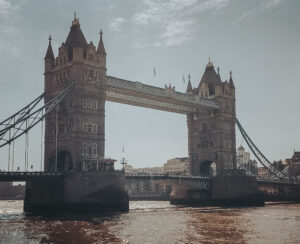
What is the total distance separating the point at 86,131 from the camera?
3019 inches

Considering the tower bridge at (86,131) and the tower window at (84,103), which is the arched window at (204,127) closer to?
the tower bridge at (86,131)

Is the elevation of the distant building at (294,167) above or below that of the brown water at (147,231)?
above

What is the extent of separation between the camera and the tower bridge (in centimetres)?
6844

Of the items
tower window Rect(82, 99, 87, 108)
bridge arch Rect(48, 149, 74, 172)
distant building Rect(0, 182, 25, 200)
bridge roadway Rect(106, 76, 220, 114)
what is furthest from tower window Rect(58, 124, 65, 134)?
distant building Rect(0, 182, 25, 200)

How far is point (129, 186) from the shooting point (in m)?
180

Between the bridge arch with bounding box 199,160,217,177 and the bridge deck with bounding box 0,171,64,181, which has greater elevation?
the bridge arch with bounding box 199,160,217,177

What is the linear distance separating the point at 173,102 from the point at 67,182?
36821mm

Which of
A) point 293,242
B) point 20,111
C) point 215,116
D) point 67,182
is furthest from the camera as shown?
point 215,116

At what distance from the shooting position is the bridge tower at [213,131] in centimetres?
10525

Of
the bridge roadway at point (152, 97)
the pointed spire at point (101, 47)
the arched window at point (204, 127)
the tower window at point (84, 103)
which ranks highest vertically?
the pointed spire at point (101, 47)

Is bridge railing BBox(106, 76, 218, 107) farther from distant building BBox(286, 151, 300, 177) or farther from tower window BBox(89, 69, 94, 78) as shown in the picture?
distant building BBox(286, 151, 300, 177)

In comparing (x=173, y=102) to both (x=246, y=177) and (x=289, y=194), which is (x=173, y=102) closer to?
(x=246, y=177)

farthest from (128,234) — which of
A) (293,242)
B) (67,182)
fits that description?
(67,182)

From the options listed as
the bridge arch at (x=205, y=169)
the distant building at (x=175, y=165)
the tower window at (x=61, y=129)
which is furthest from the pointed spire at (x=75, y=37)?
the distant building at (x=175, y=165)
